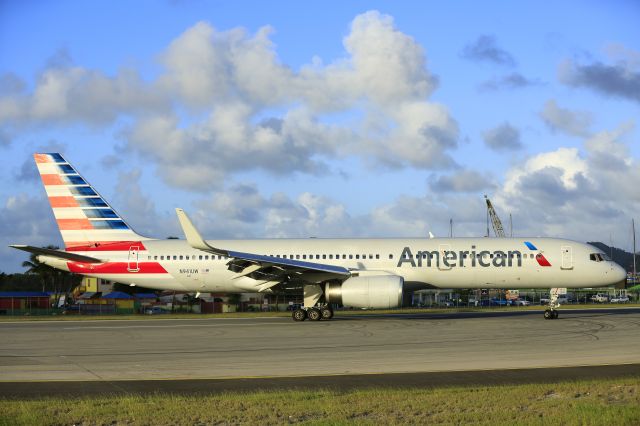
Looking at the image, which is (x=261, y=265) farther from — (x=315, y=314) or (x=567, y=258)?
(x=567, y=258)

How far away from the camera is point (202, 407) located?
36.9ft

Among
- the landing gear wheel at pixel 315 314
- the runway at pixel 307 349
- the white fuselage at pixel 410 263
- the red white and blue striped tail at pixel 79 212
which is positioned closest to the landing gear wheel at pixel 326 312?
the landing gear wheel at pixel 315 314

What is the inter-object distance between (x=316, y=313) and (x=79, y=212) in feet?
44.4

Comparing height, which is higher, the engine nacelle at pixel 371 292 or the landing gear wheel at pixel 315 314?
the engine nacelle at pixel 371 292

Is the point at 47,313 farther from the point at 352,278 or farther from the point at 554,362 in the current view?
the point at 554,362

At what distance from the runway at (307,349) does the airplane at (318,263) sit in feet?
7.52

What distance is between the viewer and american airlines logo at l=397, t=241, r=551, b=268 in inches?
1324

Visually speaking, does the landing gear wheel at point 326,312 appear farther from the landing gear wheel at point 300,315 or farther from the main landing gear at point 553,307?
the main landing gear at point 553,307

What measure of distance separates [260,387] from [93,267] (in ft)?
79.6

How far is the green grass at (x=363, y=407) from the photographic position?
10.2 m

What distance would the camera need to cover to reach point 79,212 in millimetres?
36906

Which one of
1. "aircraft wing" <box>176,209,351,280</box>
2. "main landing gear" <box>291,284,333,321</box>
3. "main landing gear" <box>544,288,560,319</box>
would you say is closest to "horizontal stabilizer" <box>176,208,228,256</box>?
"aircraft wing" <box>176,209,351,280</box>

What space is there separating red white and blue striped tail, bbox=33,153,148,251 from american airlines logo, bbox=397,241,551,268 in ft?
48.1

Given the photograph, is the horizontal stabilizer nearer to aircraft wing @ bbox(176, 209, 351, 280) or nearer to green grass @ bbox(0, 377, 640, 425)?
aircraft wing @ bbox(176, 209, 351, 280)
